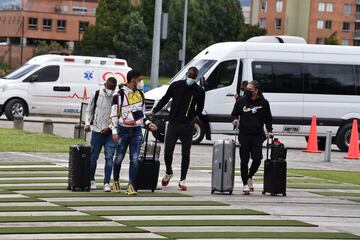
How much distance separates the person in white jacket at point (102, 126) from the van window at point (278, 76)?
13402 millimetres

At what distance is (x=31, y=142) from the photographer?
87.2 ft

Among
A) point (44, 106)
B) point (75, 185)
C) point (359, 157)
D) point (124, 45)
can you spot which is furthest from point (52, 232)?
point (124, 45)

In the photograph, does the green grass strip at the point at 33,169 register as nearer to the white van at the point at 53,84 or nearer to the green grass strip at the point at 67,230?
the green grass strip at the point at 67,230

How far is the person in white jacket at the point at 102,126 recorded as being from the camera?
17203mm

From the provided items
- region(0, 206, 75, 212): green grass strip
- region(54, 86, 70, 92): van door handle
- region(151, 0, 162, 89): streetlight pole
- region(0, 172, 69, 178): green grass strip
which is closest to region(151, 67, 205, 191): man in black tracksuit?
region(0, 172, 69, 178): green grass strip

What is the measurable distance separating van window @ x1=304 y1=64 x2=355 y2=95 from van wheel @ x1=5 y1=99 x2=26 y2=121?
1009 cm

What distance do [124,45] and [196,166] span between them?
257ft

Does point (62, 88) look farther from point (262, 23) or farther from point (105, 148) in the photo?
point (262, 23)

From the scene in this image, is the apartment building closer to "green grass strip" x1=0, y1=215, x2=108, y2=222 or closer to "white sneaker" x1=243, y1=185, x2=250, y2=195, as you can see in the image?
"white sneaker" x1=243, y1=185, x2=250, y2=195

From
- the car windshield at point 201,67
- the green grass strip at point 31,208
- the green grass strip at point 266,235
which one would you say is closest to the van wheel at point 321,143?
the car windshield at point 201,67

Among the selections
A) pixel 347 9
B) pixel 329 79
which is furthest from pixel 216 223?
pixel 347 9

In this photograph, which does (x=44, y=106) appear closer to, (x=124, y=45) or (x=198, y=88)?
(x=198, y=88)

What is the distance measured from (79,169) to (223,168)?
223cm

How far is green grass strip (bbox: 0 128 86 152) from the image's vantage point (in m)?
24.9
